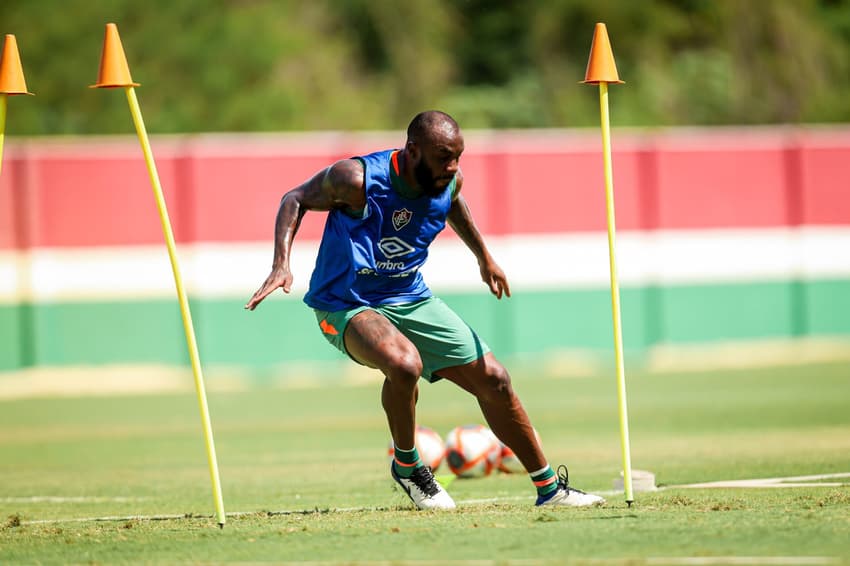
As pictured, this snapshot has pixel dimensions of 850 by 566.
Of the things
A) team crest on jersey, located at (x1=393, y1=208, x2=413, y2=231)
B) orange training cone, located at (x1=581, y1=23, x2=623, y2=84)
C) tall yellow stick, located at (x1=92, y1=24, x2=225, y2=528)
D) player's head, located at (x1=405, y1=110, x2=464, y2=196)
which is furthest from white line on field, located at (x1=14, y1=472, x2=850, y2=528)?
orange training cone, located at (x1=581, y1=23, x2=623, y2=84)

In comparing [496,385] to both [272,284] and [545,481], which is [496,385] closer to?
[545,481]

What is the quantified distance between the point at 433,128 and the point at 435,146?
11cm

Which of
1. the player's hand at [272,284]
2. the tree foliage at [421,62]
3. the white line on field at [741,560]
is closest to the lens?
the white line on field at [741,560]

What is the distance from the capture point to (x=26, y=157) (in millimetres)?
23438

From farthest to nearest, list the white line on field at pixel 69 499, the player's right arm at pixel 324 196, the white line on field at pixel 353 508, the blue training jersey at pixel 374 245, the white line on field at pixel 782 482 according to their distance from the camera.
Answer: the white line on field at pixel 69 499
the white line on field at pixel 782 482
the white line on field at pixel 353 508
the blue training jersey at pixel 374 245
the player's right arm at pixel 324 196

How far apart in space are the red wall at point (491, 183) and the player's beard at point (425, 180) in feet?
49.8

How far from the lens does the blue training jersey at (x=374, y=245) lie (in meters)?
8.81

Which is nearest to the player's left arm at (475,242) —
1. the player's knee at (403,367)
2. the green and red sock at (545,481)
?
the player's knee at (403,367)

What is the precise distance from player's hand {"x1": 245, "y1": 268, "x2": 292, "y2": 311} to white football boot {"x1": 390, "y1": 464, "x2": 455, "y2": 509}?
155 centimetres

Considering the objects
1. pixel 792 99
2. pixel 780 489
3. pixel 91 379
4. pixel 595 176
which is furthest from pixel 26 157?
pixel 792 99

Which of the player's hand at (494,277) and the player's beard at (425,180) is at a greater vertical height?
the player's beard at (425,180)

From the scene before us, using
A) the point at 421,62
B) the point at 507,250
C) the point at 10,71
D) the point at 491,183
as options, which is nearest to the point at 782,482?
the point at 10,71

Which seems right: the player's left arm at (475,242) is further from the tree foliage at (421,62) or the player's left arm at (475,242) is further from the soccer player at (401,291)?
the tree foliage at (421,62)

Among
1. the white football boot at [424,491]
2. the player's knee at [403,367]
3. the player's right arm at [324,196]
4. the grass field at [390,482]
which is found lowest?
the grass field at [390,482]
